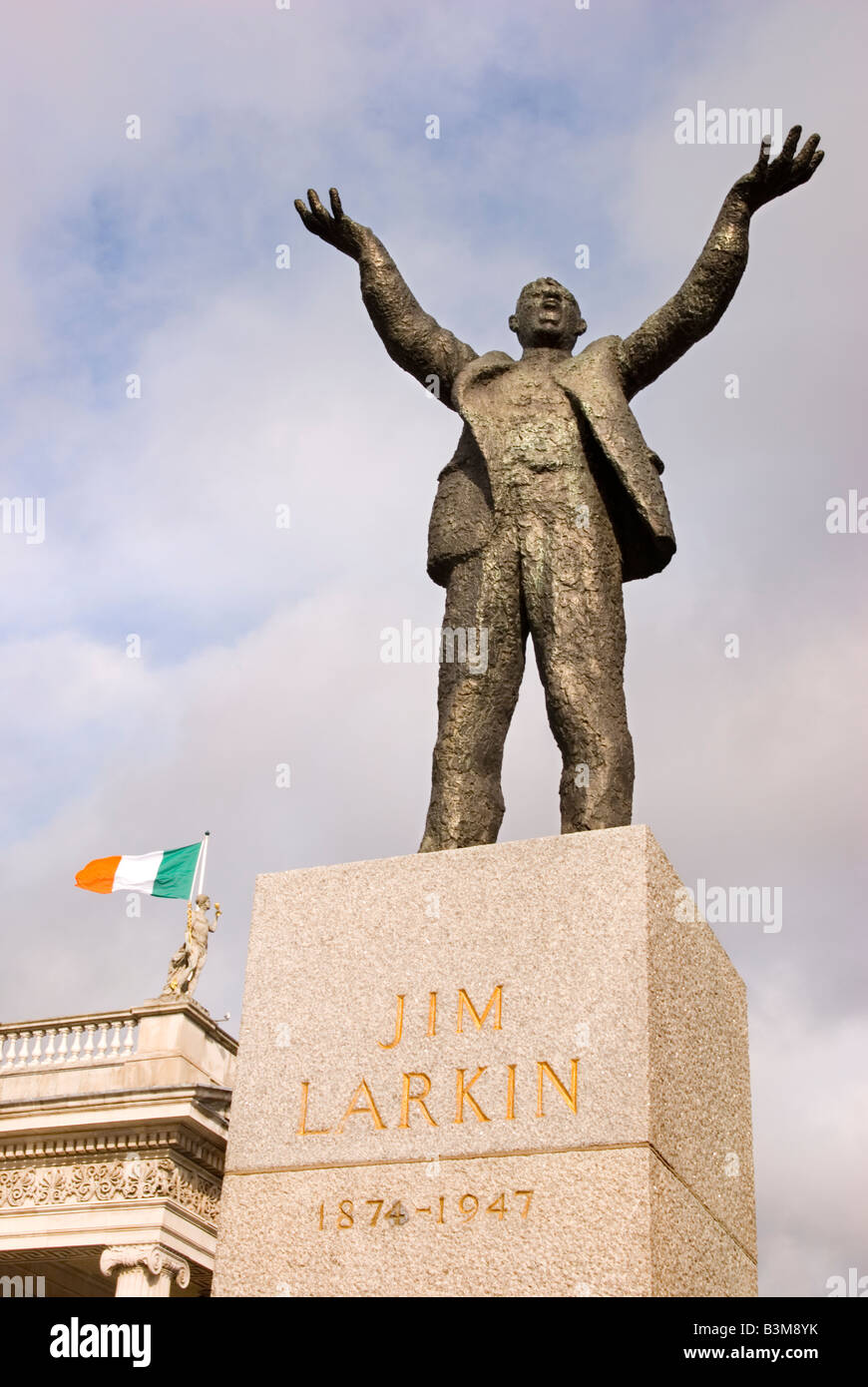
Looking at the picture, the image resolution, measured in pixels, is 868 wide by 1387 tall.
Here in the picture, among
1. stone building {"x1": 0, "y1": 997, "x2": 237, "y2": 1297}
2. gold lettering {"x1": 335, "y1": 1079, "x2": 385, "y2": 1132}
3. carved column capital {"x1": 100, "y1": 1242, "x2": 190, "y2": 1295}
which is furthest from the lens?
stone building {"x1": 0, "y1": 997, "x2": 237, "y2": 1297}

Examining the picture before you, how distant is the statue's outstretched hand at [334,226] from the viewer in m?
8.34

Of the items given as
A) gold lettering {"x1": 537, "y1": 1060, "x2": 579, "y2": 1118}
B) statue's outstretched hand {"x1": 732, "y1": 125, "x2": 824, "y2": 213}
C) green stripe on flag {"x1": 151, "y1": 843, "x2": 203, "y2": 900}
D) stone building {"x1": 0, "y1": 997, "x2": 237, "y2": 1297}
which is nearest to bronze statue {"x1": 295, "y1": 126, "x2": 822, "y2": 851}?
statue's outstretched hand {"x1": 732, "y1": 125, "x2": 824, "y2": 213}

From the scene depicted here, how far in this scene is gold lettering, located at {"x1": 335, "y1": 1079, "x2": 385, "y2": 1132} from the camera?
19.9 feet

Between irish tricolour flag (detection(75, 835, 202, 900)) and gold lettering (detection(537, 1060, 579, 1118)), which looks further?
irish tricolour flag (detection(75, 835, 202, 900))

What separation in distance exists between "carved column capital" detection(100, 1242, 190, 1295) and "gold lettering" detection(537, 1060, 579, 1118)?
19232mm

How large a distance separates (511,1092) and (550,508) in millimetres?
3073

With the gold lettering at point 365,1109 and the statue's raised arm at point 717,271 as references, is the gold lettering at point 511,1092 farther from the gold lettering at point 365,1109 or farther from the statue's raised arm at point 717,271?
the statue's raised arm at point 717,271

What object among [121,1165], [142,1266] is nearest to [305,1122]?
[142,1266]

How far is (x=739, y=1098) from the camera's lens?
6988mm

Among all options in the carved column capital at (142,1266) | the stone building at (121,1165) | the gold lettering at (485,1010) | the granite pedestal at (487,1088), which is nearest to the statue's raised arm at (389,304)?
the granite pedestal at (487,1088)

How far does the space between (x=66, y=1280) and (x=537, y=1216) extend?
24019 millimetres

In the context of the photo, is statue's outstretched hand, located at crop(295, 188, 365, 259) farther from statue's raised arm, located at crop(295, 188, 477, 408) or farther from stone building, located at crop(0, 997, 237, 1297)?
stone building, located at crop(0, 997, 237, 1297)

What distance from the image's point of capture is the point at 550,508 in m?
7.67
